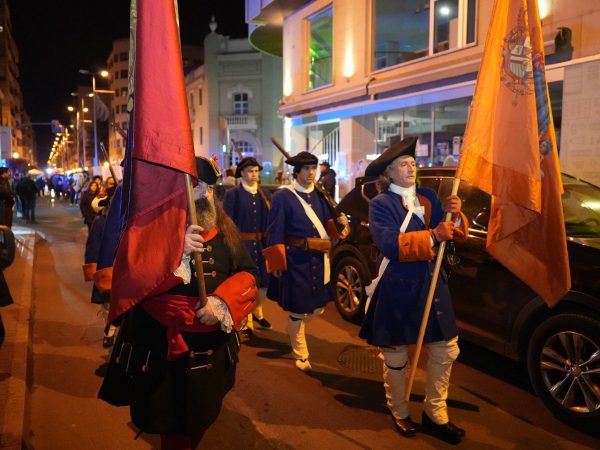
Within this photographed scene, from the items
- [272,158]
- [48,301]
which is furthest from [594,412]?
[272,158]

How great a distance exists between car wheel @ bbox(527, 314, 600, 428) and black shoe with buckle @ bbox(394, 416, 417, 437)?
1.12 metres

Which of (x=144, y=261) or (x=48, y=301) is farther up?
(x=144, y=261)

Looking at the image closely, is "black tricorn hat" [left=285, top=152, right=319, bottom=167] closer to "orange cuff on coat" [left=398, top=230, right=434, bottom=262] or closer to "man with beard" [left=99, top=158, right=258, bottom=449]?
"orange cuff on coat" [left=398, top=230, right=434, bottom=262]

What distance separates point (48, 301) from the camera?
8.11 meters

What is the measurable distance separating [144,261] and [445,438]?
102 inches

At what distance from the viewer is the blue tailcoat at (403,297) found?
3.69 metres

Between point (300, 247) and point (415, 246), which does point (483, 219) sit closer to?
point (415, 246)

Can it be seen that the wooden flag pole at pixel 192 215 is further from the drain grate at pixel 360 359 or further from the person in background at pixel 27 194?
the person in background at pixel 27 194

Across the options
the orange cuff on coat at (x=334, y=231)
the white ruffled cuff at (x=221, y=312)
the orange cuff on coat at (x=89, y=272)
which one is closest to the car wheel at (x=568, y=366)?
the orange cuff on coat at (x=334, y=231)

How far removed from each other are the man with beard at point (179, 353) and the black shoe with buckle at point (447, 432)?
180cm

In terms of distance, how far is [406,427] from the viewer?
3.86 meters

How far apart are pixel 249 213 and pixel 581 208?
11.8ft

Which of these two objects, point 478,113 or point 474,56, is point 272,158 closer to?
point 474,56

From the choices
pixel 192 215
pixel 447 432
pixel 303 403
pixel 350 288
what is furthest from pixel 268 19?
pixel 192 215
